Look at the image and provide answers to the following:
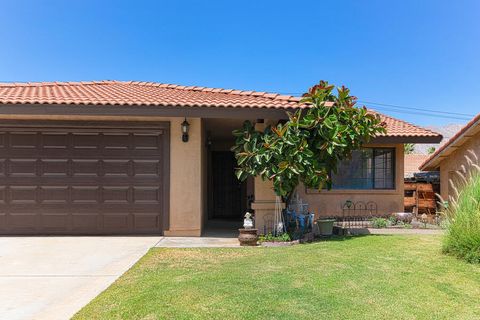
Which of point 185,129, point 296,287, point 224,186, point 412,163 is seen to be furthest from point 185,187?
point 412,163

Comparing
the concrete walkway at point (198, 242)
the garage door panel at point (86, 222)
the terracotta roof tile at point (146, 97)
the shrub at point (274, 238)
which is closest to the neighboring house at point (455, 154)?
the terracotta roof tile at point (146, 97)

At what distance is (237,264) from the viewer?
603 centimetres

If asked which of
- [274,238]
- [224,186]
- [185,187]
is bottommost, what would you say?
[274,238]

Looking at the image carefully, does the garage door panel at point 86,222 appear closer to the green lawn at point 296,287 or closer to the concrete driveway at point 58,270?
the concrete driveway at point 58,270

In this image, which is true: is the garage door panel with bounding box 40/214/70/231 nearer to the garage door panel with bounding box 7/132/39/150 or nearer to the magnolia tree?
the garage door panel with bounding box 7/132/39/150

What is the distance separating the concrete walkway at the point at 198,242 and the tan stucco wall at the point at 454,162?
7624mm

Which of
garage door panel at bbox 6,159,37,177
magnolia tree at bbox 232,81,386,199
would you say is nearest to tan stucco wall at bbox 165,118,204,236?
magnolia tree at bbox 232,81,386,199

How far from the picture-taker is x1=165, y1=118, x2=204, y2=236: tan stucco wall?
29.9ft

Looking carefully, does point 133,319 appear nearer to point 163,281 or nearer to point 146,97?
point 163,281

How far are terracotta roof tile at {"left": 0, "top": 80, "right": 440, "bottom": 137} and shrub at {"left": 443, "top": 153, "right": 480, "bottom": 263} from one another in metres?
3.61

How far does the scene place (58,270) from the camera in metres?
5.89

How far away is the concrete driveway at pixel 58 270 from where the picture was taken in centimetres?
426

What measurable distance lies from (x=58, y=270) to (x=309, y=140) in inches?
216

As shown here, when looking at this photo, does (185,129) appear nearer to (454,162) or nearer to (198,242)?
(198,242)
